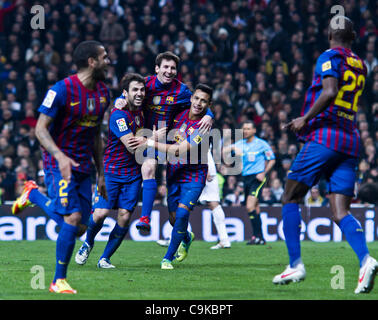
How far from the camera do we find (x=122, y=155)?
9398mm

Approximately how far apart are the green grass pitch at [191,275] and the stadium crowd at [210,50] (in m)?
5.27

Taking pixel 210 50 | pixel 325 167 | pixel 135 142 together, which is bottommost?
pixel 325 167

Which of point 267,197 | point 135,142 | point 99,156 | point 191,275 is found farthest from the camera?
point 267,197

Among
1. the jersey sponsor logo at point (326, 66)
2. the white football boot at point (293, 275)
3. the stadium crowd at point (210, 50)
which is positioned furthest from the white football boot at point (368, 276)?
the stadium crowd at point (210, 50)

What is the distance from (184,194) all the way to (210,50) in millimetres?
11567

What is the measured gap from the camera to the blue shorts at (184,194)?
9281 mm

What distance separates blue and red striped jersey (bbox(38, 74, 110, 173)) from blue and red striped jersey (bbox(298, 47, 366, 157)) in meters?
1.95

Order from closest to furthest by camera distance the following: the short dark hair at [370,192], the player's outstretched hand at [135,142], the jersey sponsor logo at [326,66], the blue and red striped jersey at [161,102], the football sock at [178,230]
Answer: the jersey sponsor logo at [326,66] < the player's outstretched hand at [135,142] < the football sock at [178,230] < the blue and red striped jersey at [161,102] < the short dark hair at [370,192]

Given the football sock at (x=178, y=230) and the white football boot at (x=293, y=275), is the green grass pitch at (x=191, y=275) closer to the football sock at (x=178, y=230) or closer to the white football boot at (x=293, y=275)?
the white football boot at (x=293, y=275)

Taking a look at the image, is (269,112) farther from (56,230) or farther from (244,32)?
(56,230)

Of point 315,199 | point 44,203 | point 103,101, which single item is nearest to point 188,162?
point 44,203

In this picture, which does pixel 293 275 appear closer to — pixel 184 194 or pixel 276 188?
pixel 184 194

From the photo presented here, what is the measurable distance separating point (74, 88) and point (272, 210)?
8700 millimetres

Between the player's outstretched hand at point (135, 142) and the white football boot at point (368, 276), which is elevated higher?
the player's outstretched hand at point (135, 142)
